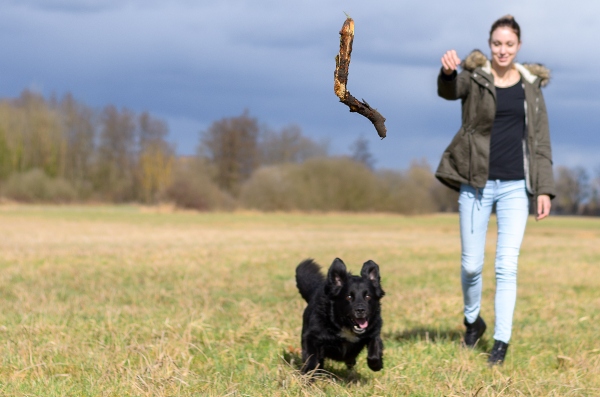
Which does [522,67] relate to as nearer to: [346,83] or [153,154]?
[346,83]

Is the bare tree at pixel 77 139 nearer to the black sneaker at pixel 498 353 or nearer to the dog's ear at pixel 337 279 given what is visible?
the black sneaker at pixel 498 353

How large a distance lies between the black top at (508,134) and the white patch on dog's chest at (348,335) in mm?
1961

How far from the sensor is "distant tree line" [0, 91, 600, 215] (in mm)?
60281

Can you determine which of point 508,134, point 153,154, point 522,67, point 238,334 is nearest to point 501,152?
point 508,134

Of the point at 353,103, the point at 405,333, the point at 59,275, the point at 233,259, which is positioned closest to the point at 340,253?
the point at 233,259

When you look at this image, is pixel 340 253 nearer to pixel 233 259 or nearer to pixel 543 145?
pixel 233 259

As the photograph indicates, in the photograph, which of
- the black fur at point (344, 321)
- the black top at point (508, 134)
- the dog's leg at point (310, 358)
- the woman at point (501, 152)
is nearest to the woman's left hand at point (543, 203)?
the woman at point (501, 152)

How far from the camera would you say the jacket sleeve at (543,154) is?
18.4 ft

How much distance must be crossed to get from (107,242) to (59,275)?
8.54 m

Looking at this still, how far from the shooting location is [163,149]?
239ft

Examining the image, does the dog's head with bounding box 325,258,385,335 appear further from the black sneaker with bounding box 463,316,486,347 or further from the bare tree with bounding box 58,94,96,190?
the bare tree with bounding box 58,94,96,190

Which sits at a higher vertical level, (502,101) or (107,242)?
(502,101)

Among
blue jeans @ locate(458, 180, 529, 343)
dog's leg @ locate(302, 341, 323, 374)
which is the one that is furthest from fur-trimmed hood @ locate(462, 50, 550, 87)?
dog's leg @ locate(302, 341, 323, 374)

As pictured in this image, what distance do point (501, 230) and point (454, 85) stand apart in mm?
1285
